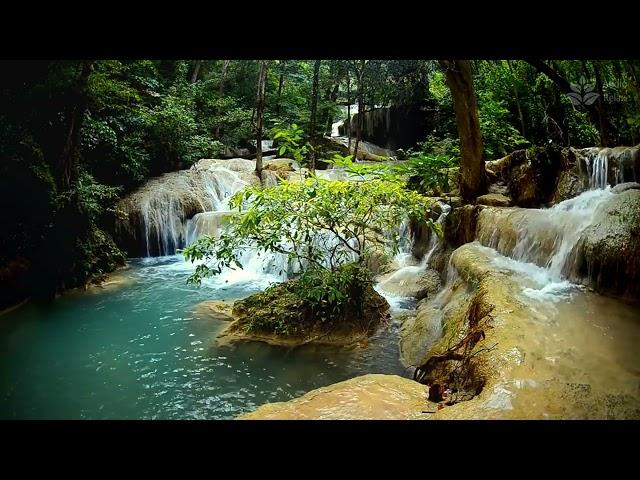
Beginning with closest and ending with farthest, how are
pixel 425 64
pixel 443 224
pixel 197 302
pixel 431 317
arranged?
pixel 431 317 < pixel 197 302 < pixel 443 224 < pixel 425 64

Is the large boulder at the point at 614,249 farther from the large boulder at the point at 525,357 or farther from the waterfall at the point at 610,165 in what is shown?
the waterfall at the point at 610,165

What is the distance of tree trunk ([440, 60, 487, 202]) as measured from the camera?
700 centimetres

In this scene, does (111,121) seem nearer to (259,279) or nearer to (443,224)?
(259,279)

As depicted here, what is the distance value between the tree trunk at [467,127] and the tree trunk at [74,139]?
651 cm

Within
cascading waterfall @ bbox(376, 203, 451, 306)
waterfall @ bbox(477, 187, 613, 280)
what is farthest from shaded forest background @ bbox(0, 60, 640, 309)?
cascading waterfall @ bbox(376, 203, 451, 306)

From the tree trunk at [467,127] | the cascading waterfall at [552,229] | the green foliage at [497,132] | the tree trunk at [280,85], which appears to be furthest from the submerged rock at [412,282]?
the tree trunk at [280,85]

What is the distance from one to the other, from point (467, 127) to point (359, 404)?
19.4ft

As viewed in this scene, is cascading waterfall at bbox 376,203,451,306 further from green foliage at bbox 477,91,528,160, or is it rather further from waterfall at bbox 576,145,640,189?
green foliage at bbox 477,91,528,160
